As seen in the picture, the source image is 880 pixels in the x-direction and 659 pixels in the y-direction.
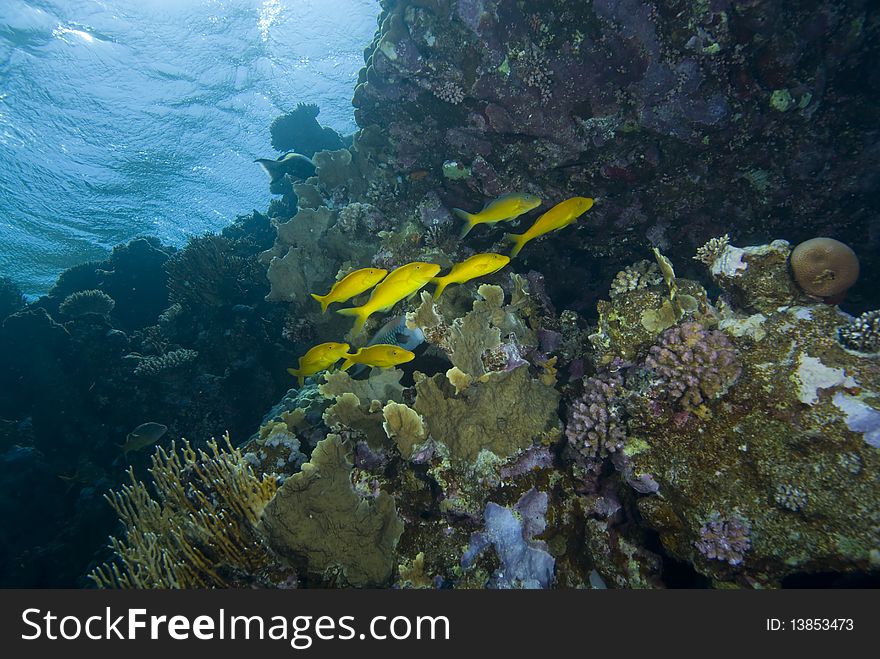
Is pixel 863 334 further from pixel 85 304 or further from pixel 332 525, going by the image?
pixel 85 304

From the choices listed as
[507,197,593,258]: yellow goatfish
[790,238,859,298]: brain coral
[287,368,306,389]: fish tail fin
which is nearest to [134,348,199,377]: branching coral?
[287,368,306,389]: fish tail fin

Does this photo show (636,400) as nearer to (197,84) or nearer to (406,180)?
(406,180)

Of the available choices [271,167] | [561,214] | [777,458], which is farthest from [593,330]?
[271,167]

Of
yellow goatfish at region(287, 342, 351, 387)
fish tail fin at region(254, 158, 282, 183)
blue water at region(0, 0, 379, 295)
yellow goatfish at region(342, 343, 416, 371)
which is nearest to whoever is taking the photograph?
yellow goatfish at region(342, 343, 416, 371)

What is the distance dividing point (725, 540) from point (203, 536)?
13.3 ft

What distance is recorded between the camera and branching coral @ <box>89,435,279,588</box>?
303cm

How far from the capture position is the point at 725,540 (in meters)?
2.99

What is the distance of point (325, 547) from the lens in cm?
320

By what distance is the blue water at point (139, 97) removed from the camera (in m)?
14.5

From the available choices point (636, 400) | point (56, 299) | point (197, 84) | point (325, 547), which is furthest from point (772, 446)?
point (197, 84)

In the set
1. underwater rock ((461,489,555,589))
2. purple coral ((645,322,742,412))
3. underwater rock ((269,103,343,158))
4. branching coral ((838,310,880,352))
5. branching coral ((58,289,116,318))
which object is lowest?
underwater rock ((461,489,555,589))

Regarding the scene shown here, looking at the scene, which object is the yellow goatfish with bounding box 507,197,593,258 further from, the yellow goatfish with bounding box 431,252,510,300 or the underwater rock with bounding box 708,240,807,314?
the underwater rock with bounding box 708,240,807,314

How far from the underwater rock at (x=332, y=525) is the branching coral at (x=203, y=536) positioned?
236mm

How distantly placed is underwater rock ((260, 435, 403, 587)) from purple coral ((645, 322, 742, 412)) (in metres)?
2.73
